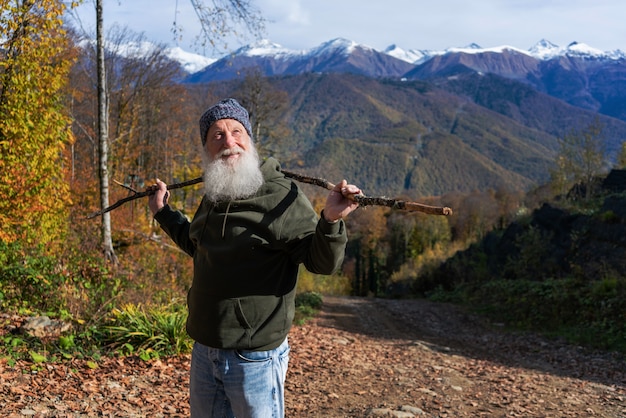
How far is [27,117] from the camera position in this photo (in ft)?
22.6

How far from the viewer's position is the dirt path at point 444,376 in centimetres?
517

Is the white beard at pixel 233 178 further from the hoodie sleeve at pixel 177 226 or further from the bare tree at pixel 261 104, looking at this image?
the bare tree at pixel 261 104

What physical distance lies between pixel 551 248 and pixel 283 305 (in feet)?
50.9

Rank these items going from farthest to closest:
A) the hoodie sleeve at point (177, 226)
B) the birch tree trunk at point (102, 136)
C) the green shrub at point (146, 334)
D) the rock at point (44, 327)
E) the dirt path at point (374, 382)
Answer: the birch tree trunk at point (102, 136) < the green shrub at point (146, 334) < the rock at point (44, 327) < the dirt path at point (374, 382) < the hoodie sleeve at point (177, 226)

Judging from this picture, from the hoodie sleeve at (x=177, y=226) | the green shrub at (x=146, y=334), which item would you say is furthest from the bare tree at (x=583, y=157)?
the hoodie sleeve at (x=177, y=226)

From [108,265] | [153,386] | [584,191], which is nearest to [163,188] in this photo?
[153,386]

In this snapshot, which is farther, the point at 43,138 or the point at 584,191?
the point at 584,191

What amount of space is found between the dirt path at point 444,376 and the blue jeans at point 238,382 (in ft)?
9.41

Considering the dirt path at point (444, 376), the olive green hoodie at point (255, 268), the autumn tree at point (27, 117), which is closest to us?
the olive green hoodie at point (255, 268)

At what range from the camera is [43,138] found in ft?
23.5

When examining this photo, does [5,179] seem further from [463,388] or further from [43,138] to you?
[463,388]

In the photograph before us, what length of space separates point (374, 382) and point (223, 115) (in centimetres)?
460

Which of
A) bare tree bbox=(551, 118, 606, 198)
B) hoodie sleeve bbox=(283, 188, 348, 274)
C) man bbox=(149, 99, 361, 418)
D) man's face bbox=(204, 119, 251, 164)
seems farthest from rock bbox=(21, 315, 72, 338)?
bare tree bbox=(551, 118, 606, 198)

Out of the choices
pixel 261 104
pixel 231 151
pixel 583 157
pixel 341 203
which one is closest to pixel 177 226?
pixel 231 151
